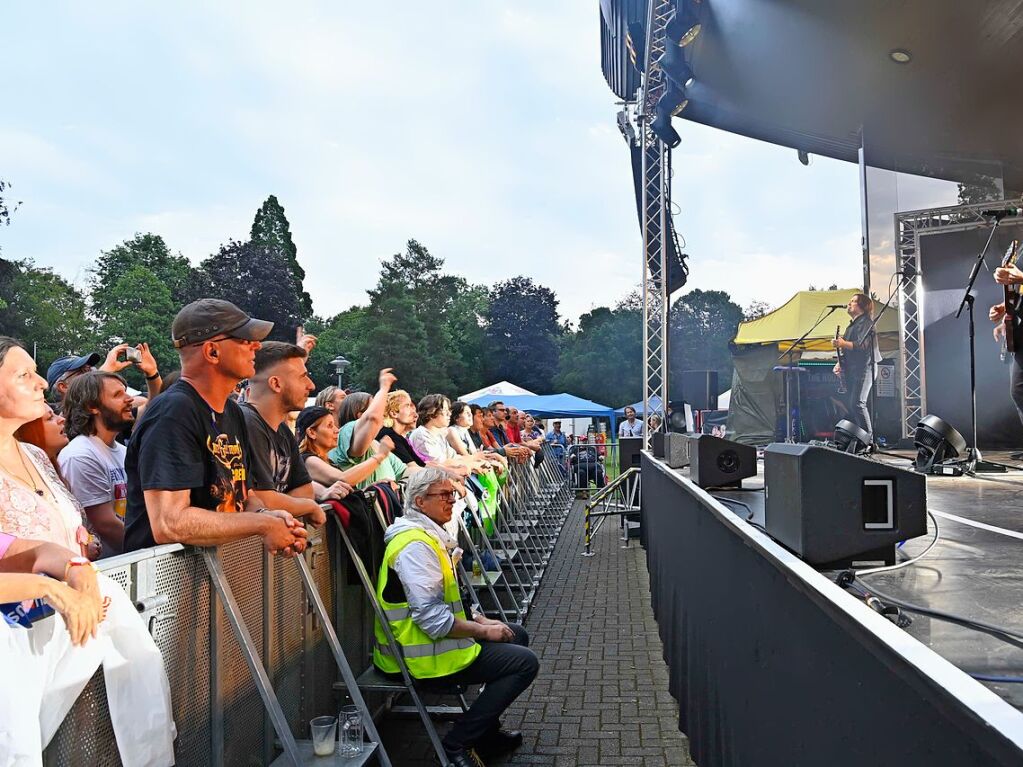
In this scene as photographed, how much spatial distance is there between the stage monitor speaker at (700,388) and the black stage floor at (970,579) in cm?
965

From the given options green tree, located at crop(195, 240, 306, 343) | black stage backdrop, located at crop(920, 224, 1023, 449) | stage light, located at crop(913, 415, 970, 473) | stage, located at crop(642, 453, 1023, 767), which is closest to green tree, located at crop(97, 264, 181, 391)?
green tree, located at crop(195, 240, 306, 343)

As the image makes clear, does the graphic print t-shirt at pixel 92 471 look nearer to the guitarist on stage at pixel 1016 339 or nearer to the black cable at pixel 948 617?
the black cable at pixel 948 617

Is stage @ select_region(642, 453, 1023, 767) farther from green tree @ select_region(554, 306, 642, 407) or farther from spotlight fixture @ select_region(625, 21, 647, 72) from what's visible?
green tree @ select_region(554, 306, 642, 407)

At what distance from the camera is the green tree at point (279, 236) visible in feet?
214

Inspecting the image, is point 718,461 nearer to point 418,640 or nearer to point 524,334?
point 418,640

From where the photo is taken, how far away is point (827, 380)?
1473 cm

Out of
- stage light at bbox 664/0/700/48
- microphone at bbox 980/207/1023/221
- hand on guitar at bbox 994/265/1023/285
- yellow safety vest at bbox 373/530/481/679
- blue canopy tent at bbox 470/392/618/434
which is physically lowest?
yellow safety vest at bbox 373/530/481/679

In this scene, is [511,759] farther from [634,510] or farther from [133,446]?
[634,510]

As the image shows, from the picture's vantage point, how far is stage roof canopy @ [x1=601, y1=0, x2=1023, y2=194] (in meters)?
10.2

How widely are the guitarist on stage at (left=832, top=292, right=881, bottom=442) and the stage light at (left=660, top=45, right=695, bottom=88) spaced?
4030 millimetres

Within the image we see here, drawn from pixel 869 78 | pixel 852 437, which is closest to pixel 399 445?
pixel 852 437

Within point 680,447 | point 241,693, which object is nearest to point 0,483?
point 241,693

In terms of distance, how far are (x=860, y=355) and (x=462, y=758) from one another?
841cm

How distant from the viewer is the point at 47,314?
172ft
